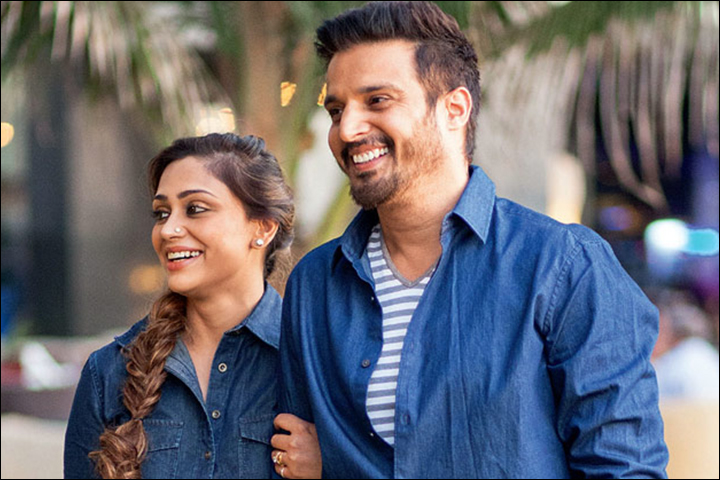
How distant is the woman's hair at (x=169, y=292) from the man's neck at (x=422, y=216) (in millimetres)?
537

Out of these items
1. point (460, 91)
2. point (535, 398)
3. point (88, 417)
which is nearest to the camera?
point (535, 398)

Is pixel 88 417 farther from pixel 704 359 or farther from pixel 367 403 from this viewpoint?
pixel 704 359

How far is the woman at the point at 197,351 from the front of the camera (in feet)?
6.73

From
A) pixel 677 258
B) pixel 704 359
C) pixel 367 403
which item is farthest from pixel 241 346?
pixel 677 258

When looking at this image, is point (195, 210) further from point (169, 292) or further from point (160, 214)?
point (169, 292)

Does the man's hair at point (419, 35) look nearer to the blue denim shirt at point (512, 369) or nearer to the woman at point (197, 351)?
the blue denim shirt at point (512, 369)

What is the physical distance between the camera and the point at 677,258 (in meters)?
14.8

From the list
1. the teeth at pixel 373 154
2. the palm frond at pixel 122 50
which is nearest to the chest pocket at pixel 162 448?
the teeth at pixel 373 154

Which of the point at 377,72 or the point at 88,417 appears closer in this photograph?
the point at 377,72

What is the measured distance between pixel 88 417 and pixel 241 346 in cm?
41

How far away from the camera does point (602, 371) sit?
1.58 meters

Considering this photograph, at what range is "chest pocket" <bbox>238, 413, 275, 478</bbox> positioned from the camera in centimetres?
203

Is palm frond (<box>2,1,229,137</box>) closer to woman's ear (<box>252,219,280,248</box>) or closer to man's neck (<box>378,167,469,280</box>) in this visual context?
woman's ear (<box>252,219,280,248</box>)

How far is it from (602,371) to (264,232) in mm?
1058
